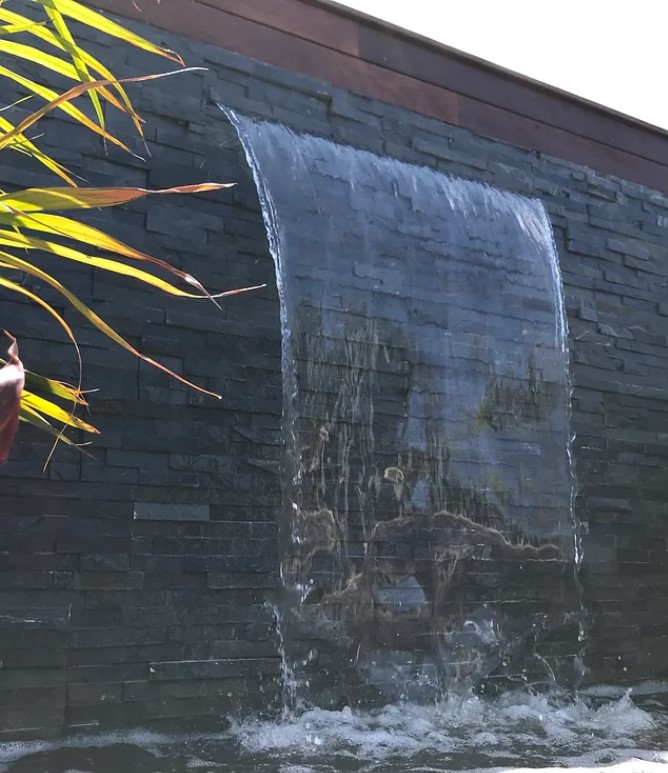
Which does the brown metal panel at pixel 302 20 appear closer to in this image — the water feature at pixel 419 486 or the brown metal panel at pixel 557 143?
the water feature at pixel 419 486

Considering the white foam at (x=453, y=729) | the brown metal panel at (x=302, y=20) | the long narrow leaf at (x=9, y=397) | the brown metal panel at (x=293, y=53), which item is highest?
the brown metal panel at (x=302, y=20)

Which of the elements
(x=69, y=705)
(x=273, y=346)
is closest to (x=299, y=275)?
(x=273, y=346)

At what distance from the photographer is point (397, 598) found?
3330mm

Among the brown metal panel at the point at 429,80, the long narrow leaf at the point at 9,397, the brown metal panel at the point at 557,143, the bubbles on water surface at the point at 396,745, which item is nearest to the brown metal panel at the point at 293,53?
the brown metal panel at the point at 429,80

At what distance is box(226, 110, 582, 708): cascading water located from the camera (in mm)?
3221

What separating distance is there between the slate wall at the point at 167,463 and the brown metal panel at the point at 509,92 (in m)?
0.23

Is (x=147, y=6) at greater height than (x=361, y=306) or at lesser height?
greater

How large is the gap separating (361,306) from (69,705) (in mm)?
1721

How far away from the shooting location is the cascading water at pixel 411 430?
3221mm

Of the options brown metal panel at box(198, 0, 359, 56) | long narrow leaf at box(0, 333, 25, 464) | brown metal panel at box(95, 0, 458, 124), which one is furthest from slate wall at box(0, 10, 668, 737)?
long narrow leaf at box(0, 333, 25, 464)

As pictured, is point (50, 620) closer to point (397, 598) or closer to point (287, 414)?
point (287, 414)

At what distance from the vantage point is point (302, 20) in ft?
11.7

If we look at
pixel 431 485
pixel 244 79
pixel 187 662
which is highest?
pixel 244 79

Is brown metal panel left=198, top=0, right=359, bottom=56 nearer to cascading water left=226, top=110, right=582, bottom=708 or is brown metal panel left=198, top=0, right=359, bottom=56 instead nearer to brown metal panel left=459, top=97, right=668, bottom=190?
cascading water left=226, top=110, right=582, bottom=708
